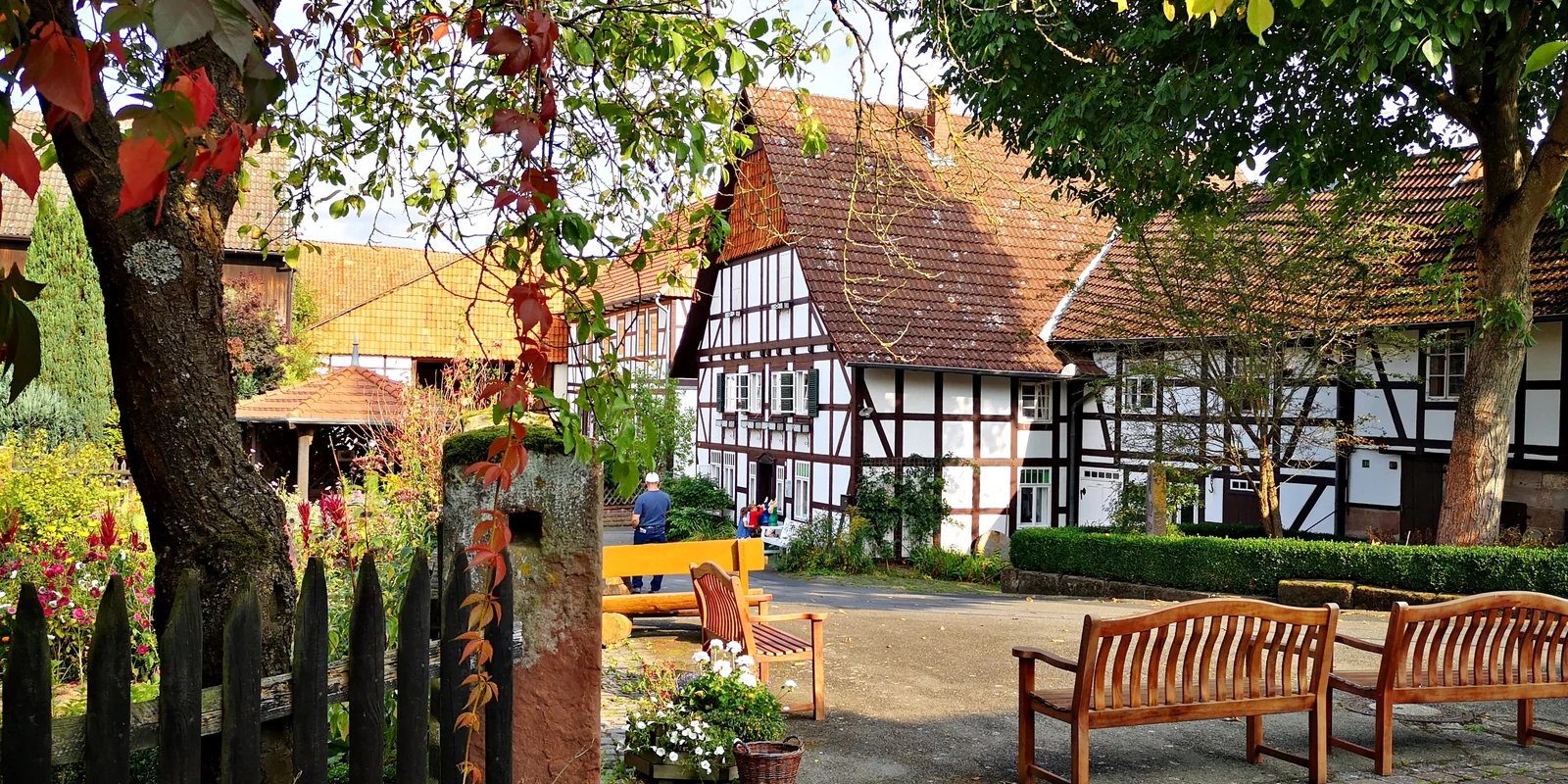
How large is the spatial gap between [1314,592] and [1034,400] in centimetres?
969

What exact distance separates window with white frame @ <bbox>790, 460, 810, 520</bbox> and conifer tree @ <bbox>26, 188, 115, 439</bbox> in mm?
14713

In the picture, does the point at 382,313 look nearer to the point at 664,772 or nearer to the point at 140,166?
the point at 664,772

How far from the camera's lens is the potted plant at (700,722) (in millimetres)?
5301

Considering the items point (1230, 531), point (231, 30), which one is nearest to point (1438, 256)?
point (1230, 531)

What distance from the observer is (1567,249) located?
15898 millimetres

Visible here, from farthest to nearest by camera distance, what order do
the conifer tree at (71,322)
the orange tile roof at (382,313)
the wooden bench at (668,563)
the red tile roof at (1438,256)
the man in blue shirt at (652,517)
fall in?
the orange tile roof at (382,313)
the conifer tree at (71,322)
the red tile roof at (1438,256)
the man in blue shirt at (652,517)
the wooden bench at (668,563)

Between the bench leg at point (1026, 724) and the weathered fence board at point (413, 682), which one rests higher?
the weathered fence board at point (413, 682)

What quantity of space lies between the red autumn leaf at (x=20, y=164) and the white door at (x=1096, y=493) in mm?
23549

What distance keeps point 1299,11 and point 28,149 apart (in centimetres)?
1115

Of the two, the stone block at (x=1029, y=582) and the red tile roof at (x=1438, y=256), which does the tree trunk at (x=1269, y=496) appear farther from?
the stone block at (x=1029, y=582)

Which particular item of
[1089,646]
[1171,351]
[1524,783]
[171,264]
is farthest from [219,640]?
[1171,351]

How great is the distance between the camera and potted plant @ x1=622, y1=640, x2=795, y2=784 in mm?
5301

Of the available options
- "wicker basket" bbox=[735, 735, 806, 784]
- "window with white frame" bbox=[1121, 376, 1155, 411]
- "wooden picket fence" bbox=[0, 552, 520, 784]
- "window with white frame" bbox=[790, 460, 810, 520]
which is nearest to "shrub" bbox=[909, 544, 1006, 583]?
"window with white frame" bbox=[790, 460, 810, 520]

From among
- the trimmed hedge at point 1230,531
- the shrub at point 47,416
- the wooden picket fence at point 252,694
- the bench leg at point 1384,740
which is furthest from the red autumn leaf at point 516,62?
the shrub at point 47,416
